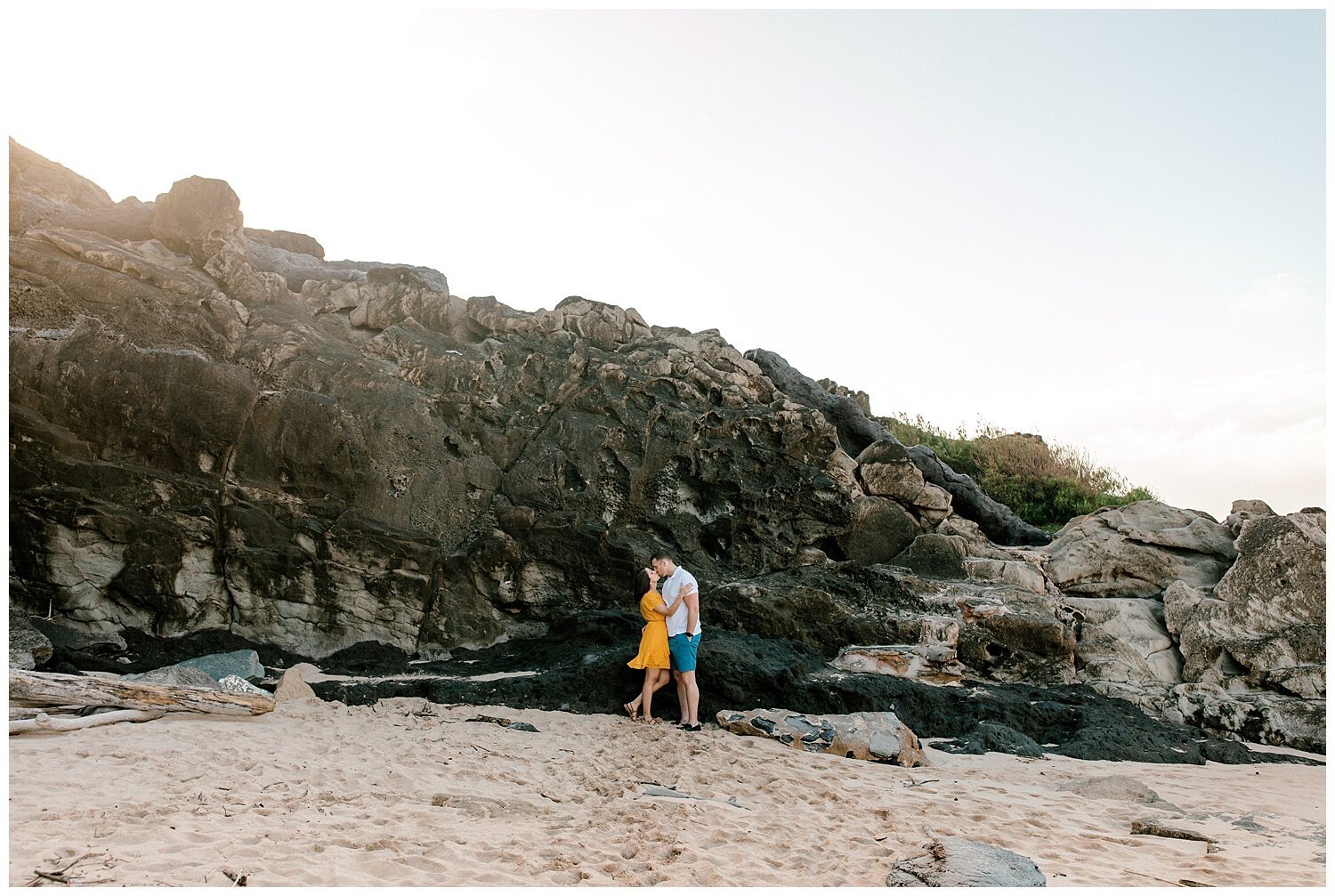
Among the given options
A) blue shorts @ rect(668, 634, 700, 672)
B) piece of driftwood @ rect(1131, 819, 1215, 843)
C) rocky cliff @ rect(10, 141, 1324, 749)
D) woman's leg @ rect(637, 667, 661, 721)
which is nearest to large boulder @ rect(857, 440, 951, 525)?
rocky cliff @ rect(10, 141, 1324, 749)

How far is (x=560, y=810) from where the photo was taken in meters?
5.86

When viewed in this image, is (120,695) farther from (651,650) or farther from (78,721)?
(651,650)

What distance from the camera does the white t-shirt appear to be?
924 centimetres

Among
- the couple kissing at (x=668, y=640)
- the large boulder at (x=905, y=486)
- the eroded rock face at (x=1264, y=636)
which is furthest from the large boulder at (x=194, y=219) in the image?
the eroded rock face at (x=1264, y=636)

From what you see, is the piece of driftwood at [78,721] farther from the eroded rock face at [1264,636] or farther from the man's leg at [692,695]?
the eroded rock face at [1264,636]

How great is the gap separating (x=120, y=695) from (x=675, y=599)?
16.6 ft

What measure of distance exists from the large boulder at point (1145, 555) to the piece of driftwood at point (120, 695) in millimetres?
10267

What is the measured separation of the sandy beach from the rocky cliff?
107 inches

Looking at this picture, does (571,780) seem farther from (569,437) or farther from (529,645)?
(569,437)

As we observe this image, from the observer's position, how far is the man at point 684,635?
895cm

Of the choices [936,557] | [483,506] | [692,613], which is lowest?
[692,613]

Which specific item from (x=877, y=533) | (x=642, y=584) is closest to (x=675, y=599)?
(x=642, y=584)

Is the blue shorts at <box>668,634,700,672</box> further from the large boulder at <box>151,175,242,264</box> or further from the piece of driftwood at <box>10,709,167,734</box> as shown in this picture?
the large boulder at <box>151,175,242,264</box>

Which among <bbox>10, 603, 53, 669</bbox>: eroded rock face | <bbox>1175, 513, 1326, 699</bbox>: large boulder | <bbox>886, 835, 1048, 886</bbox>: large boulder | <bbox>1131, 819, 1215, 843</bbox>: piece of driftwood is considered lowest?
<bbox>10, 603, 53, 669</bbox>: eroded rock face
